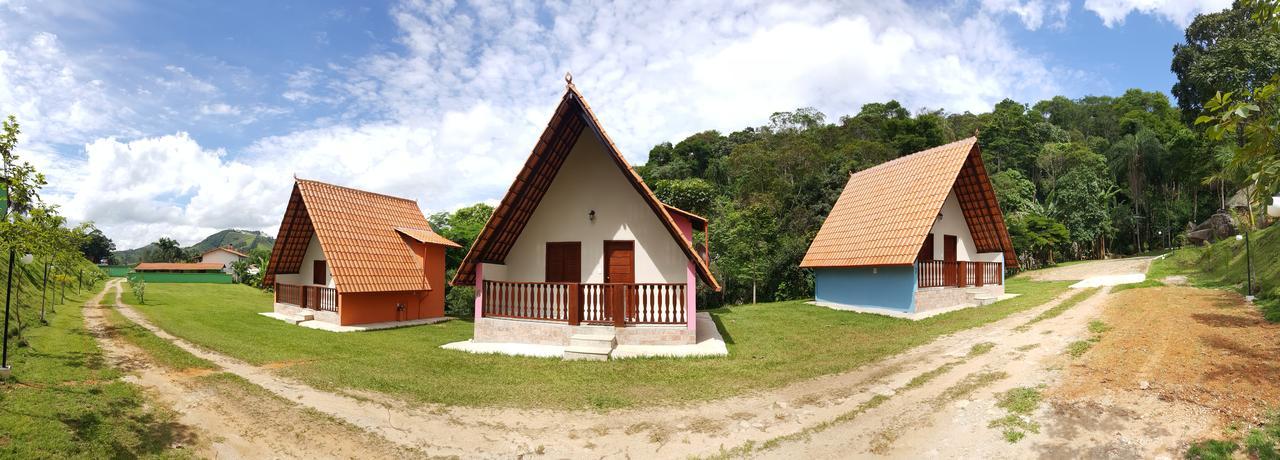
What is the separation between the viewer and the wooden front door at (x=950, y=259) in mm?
15633

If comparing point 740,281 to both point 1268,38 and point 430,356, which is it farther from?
point 1268,38

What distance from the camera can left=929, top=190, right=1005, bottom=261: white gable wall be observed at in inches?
642

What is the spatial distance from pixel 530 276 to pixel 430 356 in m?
2.89

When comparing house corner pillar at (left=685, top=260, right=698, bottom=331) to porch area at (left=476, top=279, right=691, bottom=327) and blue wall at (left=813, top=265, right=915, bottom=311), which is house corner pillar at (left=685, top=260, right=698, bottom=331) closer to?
porch area at (left=476, top=279, right=691, bottom=327)

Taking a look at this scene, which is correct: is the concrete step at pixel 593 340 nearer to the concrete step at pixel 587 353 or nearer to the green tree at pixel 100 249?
the concrete step at pixel 587 353

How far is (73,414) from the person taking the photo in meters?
5.49

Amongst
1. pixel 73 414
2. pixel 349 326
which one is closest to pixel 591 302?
pixel 73 414

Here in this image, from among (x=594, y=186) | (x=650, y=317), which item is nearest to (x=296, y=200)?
(x=594, y=186)

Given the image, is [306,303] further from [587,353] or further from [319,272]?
[587,353]

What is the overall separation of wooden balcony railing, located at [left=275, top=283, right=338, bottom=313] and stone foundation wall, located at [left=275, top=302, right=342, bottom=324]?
11cm

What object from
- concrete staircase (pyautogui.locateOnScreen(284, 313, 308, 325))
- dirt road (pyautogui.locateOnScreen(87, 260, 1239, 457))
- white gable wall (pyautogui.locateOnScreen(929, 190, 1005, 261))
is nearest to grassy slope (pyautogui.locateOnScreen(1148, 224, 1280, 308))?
white gable wall (pyautogui.locateOnScreen(929, 190, 1005, 261))

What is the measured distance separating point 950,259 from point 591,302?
12.6 m

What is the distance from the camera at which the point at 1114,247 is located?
44281 mm

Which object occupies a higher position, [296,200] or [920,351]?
[296,200]
